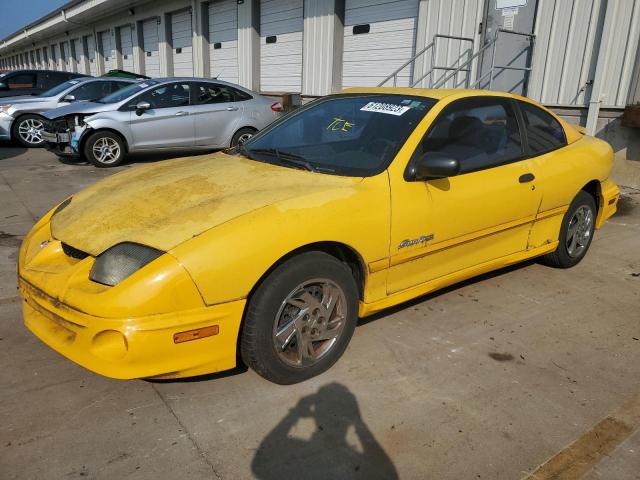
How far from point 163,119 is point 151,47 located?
577 inches

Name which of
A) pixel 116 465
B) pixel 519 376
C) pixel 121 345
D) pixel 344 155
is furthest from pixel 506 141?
pixel 116 465

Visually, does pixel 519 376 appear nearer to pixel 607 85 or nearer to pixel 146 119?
pixel 607 85

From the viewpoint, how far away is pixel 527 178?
12.0ft

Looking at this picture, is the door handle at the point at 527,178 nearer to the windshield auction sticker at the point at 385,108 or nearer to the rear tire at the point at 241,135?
the windshield auction sticker at the point at 385,108

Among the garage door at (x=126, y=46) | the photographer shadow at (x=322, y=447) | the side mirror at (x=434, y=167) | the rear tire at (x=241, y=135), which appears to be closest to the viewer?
the photographer shadow at (x=322, y=447)

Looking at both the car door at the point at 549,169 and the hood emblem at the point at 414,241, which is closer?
the hood emblem at the point at 414,241

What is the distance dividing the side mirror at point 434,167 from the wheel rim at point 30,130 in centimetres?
1007

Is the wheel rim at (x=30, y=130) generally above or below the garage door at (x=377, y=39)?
below

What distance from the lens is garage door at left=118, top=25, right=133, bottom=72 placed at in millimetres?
23534

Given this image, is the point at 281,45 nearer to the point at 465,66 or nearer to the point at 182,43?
the point at 465,66

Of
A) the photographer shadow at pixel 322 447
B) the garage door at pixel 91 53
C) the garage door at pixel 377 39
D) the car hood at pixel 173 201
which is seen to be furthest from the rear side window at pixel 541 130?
the garage door at pixel 91 53

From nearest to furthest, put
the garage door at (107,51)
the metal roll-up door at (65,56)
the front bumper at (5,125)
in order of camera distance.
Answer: the front bumper at (5,125) → the garage door at (107,51) → the metal roll-up door at (65,56)

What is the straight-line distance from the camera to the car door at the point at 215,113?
9.06 m

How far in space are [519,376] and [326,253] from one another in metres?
1.30
